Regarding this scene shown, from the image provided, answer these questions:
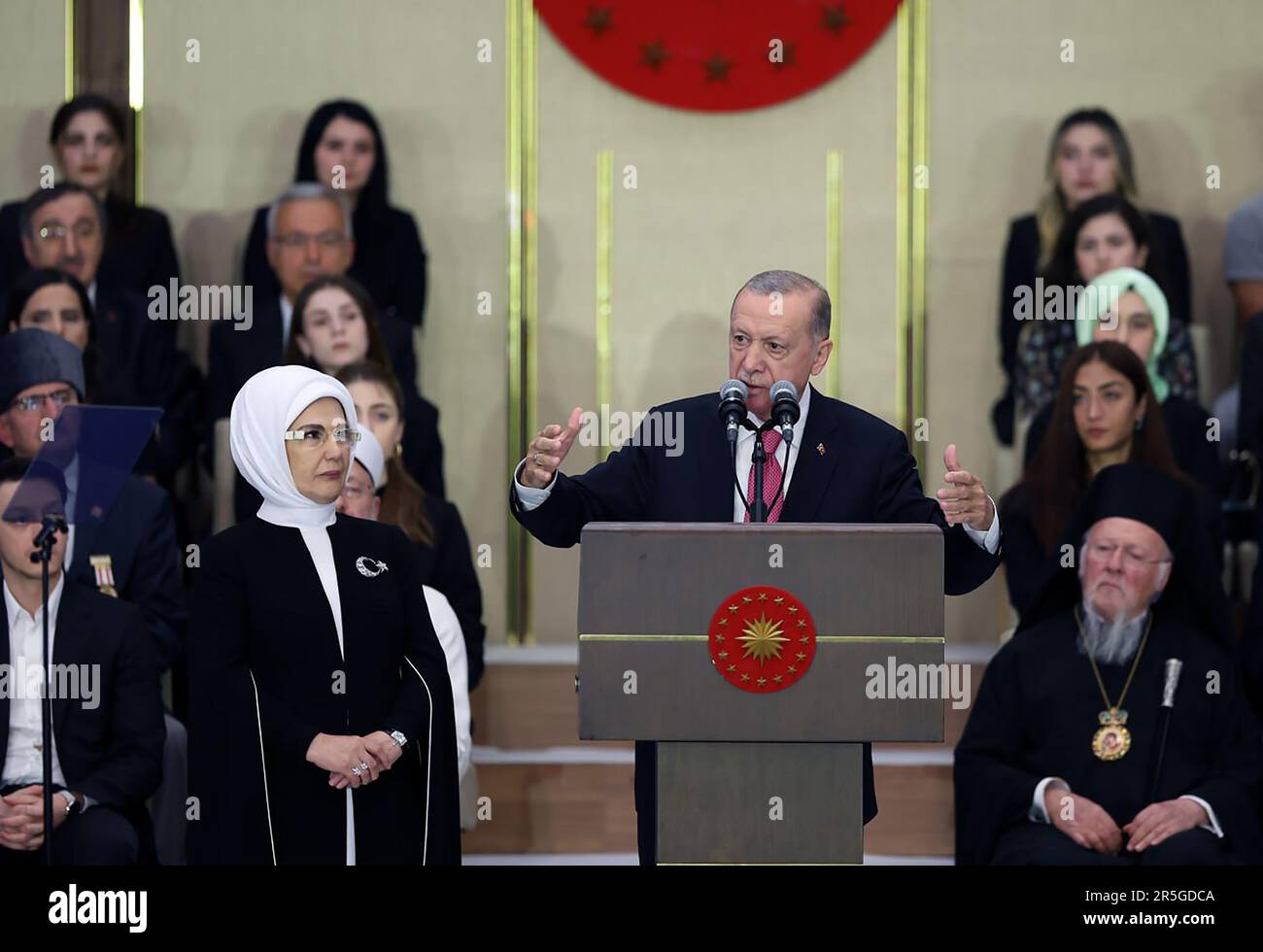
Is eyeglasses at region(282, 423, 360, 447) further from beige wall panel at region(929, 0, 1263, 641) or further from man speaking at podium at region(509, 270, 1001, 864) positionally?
beige wall panel at region(929, 0, 1263, 641)

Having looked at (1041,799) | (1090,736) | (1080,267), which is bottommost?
(1041,799)

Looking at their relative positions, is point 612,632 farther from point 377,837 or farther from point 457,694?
point 457,694

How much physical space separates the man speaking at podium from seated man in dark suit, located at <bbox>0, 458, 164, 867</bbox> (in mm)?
1846

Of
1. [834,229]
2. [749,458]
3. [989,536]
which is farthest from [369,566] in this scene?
[834,229]

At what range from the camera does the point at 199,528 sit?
7168 mm

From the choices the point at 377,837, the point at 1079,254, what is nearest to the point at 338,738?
the point at 377,837

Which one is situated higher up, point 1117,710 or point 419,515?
point 419,515

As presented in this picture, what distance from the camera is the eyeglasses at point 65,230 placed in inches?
265

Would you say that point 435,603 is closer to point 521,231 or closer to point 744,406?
point 744,406

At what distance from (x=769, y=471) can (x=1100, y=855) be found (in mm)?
1895

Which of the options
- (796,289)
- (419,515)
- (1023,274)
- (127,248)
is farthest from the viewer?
(1023,274)

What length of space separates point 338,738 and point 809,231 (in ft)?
14.5

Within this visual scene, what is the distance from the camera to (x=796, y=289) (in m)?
3.82

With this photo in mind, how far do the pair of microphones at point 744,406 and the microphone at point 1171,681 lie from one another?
2.32m
